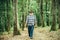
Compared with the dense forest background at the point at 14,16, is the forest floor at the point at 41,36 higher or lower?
lower

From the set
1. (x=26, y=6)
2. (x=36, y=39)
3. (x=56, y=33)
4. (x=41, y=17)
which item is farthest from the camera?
(x=26, y=6)

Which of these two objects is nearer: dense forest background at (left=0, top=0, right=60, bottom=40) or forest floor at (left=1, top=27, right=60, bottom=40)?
forest floor at (left=1, top=27, right=60, bottom=40)

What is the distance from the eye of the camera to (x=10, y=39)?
10664mm

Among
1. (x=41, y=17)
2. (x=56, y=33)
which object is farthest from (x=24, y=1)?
(x=56, y=33)

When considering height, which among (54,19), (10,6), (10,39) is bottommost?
(10,39)

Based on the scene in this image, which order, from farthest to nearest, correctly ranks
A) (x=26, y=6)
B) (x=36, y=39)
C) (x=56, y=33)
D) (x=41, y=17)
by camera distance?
1. (x=26, y=6)
2. (x=41, y=17)
3. (x=56, y=33)
4. (x=36, y=39)

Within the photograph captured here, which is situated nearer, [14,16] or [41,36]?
[41,36]

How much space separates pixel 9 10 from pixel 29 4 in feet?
7.90

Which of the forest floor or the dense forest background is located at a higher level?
the dense forest background

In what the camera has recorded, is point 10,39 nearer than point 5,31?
Yes

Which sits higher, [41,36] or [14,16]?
[14,16]

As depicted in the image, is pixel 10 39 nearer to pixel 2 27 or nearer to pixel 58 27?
pixel 2 27

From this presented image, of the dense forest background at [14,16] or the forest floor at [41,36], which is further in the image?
the dense forest background at [14,16]

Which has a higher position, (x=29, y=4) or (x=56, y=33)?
(x=29, y=4)
